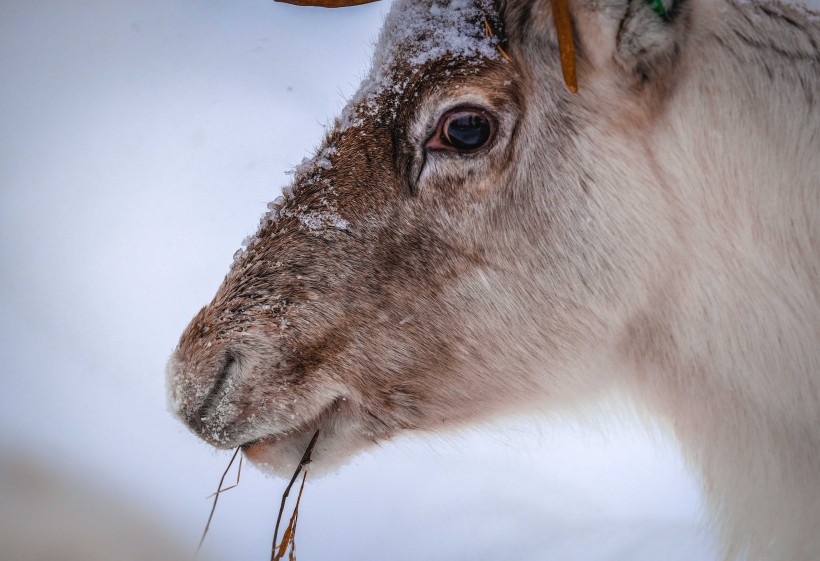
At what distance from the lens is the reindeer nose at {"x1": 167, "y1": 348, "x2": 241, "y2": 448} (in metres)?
1.33

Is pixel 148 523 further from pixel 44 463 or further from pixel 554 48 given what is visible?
pixel 554 48

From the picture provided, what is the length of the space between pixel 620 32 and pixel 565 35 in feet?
0.37

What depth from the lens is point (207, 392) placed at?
1344mm

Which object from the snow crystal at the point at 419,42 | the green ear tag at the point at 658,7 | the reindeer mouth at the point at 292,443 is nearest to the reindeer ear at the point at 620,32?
the green ear tag at the point at 658,7

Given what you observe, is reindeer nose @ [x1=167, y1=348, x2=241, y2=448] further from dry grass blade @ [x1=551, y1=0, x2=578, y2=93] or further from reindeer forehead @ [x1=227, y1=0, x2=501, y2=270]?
dry grass blade @ [x1=551, y1=0, x2=578, y2=93]

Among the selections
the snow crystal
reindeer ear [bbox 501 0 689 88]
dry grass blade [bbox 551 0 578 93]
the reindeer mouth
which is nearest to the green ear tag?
reindeer ear [bbox 501 0 689 88]

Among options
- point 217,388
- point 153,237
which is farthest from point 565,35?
point 153,237

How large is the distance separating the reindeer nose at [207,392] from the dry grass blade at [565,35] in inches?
36.6

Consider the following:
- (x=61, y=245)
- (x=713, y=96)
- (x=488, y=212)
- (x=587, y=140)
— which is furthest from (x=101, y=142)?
(x=713, y=96)

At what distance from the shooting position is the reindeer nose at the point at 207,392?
1.33 meters

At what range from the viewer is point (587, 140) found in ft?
4.06

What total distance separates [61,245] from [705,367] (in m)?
2.41

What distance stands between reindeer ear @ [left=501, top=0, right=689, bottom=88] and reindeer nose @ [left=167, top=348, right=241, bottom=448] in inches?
38.4

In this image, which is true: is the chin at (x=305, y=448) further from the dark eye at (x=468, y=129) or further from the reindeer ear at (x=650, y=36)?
the reindeer ear at (x=650, y=36)
